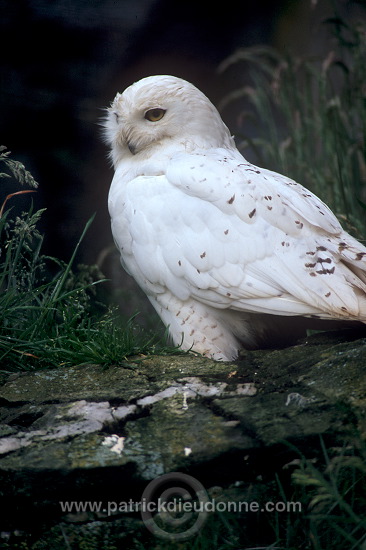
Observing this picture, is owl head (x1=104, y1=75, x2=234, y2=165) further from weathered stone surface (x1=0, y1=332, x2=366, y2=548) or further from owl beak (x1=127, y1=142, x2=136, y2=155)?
weathered stone surface (x1=0, y1=332, x2=366, y2=548)

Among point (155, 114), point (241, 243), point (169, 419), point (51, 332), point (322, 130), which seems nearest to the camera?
point (169, 419)

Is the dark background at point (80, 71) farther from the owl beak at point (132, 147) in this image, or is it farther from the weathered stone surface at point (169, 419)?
the weathered stone surface at point (169, 419)

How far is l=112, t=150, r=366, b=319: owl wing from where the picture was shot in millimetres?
2721

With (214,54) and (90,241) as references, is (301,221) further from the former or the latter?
(214,54)

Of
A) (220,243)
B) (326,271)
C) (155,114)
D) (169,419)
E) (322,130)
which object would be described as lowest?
(169,419)

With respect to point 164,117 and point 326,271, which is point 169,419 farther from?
point 164,117

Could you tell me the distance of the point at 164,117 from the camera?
10.9ft

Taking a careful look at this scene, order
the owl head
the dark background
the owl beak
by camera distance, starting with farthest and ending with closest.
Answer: the dark background
the owl beak
the owl head

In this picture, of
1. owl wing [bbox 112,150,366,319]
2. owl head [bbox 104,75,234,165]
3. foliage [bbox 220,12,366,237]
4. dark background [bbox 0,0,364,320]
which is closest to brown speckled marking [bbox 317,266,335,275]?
owl wing [bbox 112,150,366,319]

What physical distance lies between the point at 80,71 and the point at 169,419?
10.7 ft

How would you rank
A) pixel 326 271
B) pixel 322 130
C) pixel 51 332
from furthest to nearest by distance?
pixel 322 130, pixel 51 332, pixel 326 271

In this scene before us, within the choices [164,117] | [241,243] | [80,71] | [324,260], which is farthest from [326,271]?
[80,71]

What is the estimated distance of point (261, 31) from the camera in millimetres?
5703

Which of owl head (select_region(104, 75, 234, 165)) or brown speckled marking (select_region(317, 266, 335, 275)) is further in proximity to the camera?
owl head (select_region(104, 75, 234, 165))
